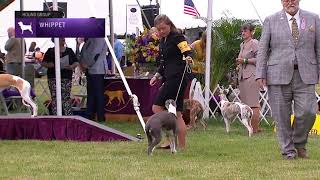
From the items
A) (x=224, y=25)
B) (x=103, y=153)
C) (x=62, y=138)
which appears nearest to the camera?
(x=103, y=153)

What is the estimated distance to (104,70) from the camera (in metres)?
11.9

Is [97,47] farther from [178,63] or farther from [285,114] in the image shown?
[285,114]

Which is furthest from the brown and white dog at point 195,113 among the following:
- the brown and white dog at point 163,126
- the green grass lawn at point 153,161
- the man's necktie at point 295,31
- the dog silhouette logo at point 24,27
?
the man's necktie at point 295,31

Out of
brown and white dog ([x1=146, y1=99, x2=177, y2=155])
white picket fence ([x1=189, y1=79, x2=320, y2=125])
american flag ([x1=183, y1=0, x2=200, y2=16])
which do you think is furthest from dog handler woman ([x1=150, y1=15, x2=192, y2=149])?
american flag ([x1=183, y1=0, x2=200, y2=16])

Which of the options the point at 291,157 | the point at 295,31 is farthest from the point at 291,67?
the point at 291,157

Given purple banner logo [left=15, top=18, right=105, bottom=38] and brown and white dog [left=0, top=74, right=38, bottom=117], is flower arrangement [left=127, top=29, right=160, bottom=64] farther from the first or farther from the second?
brown and white dog [left=0, top=74, right=38, bottom=117]

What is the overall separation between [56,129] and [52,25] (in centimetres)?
135

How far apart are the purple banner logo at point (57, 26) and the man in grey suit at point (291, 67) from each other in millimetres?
2889

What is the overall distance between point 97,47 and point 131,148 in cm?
422

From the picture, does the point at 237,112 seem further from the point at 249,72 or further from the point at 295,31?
the point at 295,31

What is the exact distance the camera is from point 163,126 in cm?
733

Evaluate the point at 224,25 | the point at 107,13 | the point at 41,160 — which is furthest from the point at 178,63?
the point at 107,13

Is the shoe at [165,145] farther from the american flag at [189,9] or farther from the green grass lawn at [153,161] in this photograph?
the american flag at [189,9]

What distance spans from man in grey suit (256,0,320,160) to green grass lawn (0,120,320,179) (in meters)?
0.34
